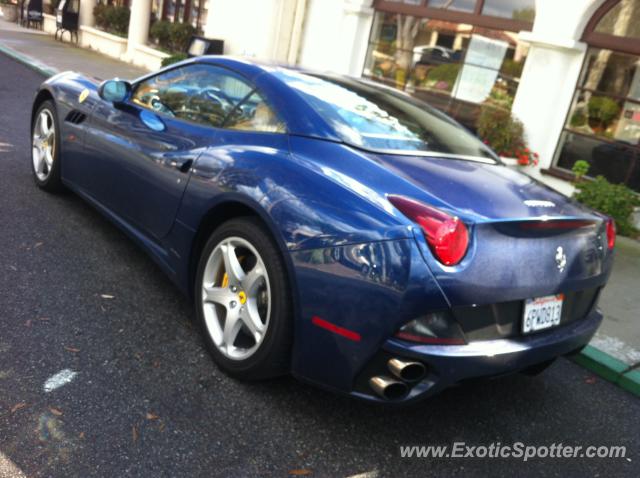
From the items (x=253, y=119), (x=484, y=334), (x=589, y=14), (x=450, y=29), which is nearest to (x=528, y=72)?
(x=589, y=14)

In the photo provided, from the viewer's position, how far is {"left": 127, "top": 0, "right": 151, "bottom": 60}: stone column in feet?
53.9

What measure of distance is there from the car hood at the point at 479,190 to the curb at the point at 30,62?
11215 millimetres

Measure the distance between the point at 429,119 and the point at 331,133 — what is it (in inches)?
37.0

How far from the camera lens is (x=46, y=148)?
16.6 ft

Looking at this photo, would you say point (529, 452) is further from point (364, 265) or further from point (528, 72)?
point (528, 72)

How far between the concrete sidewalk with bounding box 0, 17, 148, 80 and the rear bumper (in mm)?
11849

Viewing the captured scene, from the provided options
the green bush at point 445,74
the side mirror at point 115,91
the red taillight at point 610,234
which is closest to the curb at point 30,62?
the green bush at point 445,74

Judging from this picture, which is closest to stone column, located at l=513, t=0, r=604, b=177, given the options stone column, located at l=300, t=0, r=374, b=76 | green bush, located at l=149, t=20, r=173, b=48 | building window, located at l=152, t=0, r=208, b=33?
stone column, located at l=300, t=0, r=374, b=76

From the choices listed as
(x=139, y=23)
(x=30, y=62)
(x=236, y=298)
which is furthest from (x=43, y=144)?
(x=139, y=23)

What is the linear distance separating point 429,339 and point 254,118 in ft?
4.99

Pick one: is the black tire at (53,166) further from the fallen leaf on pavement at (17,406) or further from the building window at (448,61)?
the building window at (448,61)

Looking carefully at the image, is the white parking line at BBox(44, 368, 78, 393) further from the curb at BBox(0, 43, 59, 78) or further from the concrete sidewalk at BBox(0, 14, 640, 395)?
the curb at BBox(0, 43, 59, 78)

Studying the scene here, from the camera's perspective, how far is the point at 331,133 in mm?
2910

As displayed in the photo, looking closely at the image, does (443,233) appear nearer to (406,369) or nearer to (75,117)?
(406,369)
